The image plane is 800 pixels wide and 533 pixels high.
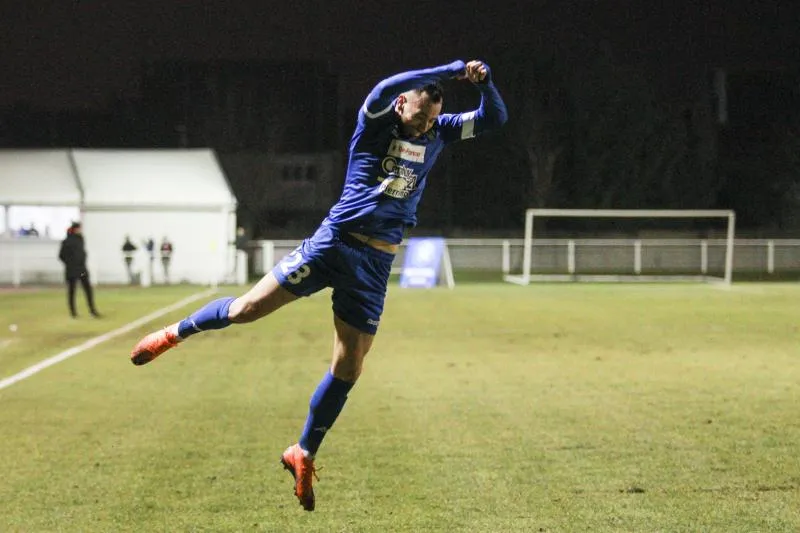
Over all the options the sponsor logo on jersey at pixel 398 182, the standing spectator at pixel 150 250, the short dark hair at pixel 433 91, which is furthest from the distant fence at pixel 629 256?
the short dark hair at pixel 433 91

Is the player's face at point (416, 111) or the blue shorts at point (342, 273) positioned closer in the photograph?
the player's face at point (416, 111)

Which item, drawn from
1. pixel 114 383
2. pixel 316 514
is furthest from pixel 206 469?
pixel 114 383

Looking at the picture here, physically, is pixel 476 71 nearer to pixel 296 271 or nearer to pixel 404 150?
pixel 404 150

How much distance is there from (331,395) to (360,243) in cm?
98

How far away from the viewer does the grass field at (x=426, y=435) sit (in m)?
5.18

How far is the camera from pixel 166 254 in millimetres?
30922

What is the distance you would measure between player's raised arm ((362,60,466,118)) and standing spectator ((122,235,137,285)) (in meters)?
27.1

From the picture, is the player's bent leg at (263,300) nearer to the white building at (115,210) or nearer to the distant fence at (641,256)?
the white building at (115,210)

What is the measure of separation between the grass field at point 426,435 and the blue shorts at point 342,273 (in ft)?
3.90

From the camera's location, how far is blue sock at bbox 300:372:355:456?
5.46 meters

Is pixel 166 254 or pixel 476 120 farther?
pixel 166 254

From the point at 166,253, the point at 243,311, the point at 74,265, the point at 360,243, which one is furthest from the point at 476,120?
the point at 166,253

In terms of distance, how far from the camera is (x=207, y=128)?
50.6 metres

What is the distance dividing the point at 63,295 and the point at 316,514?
23198 millimetres
